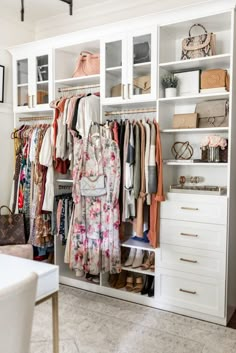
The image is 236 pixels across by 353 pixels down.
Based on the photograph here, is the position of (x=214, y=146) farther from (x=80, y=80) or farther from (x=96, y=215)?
(x=80, y=80)

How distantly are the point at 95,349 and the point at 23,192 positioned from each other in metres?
1.77

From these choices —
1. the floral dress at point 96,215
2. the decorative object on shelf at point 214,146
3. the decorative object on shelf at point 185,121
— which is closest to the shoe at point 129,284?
the floral dress at point 96,215

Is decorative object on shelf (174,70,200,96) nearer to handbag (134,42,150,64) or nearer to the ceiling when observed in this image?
handbag (134,42,150,64)

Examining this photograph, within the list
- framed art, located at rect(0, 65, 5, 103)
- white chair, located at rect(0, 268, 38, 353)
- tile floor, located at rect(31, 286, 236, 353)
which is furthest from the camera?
framed art, located at rect(0, 65, 5, 103)

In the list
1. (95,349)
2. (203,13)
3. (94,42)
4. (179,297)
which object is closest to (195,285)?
(179,297)

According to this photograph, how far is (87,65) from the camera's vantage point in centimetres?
336

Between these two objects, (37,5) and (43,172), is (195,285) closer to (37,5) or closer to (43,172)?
(43,172)

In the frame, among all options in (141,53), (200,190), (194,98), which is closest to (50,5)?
(141,53)

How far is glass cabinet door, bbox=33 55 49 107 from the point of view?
3.57m

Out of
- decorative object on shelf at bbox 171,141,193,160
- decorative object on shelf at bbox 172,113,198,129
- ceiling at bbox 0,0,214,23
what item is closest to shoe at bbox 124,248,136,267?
decorative object on shelf at bbox 171,141,193,160

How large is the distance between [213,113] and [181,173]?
652 millimetres

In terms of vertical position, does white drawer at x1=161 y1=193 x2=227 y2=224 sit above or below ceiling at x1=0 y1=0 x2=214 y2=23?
below

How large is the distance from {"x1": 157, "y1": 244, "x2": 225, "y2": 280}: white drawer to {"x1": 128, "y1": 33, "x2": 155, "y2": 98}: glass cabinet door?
1.33 metres

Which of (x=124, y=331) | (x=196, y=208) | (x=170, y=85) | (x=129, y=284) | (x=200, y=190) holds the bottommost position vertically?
(x=124, y=331)
